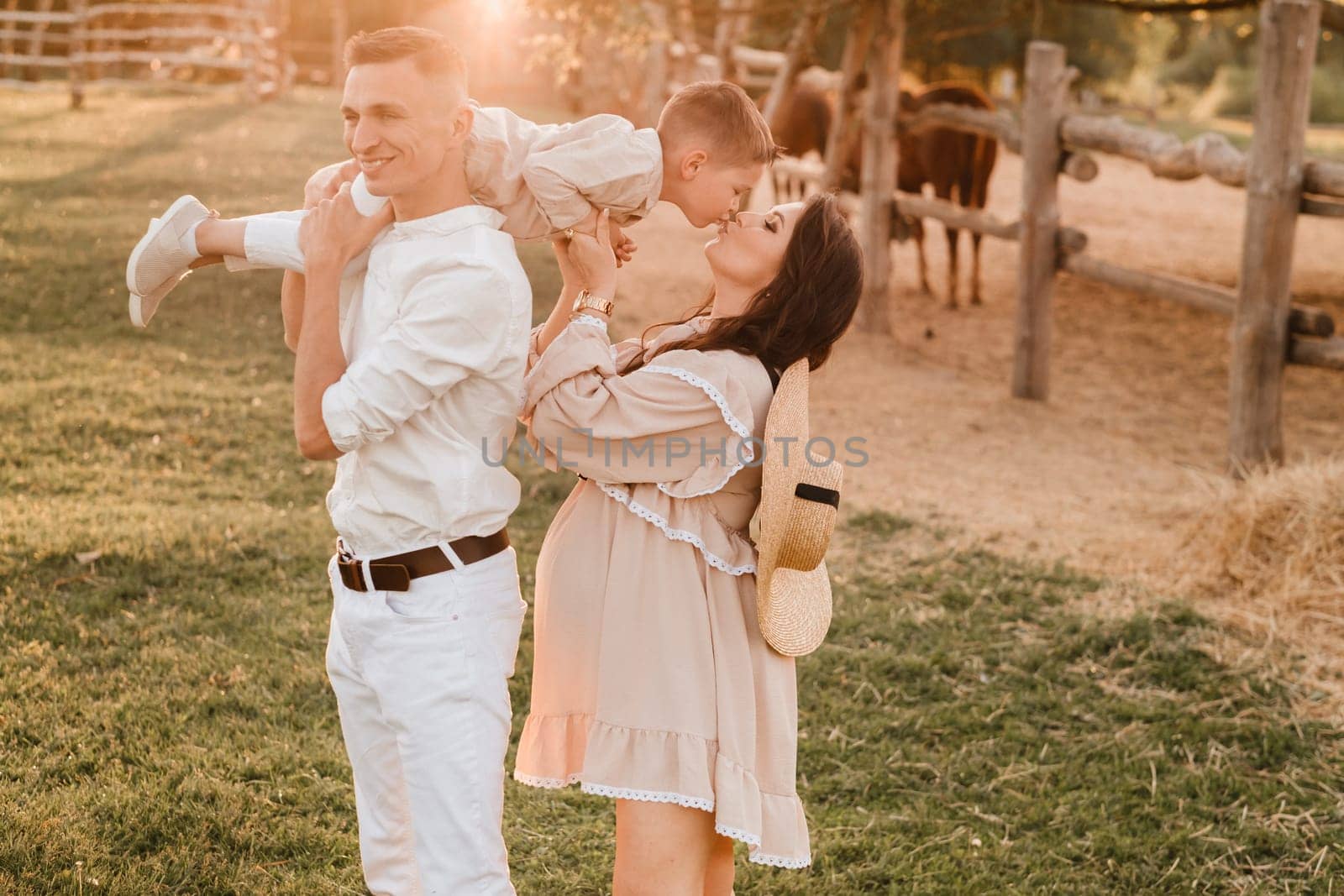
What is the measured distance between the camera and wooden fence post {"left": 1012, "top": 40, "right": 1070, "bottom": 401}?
696cm

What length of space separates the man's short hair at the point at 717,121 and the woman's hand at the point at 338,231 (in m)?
0.50

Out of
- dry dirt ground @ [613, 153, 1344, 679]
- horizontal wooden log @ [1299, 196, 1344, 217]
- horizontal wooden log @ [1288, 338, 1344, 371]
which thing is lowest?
dry dirt ground @ [613, 153, 1344, 679]

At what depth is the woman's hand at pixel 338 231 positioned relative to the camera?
78.5 inches

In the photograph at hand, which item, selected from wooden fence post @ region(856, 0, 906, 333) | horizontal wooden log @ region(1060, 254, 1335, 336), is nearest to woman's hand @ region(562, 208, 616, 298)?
horizontal wooden log @ region(1060, 254, 1335, 336)

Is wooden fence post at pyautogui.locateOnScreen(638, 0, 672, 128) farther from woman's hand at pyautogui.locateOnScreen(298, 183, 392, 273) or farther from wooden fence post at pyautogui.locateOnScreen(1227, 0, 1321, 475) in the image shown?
woman's hand at pyautogui.locateOnScreen(298, 183, 392, 273)

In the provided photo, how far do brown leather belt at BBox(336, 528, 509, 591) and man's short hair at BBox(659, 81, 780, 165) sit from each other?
0.76 metres

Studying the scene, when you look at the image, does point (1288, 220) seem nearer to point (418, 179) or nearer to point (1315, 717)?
point (1315, 717)

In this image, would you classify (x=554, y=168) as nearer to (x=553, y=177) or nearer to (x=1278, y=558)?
(x=553, y=177)

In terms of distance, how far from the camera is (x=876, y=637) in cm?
419

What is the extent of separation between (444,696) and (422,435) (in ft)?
1.37

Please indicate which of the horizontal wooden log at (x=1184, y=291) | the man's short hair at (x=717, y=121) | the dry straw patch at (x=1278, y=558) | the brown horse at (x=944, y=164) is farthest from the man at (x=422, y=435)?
the brown horse at (x=944, y=164)

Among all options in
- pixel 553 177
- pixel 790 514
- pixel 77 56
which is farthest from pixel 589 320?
pixel 77 56

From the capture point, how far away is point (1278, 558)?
175 inches

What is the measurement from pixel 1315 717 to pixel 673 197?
8.74 feet
